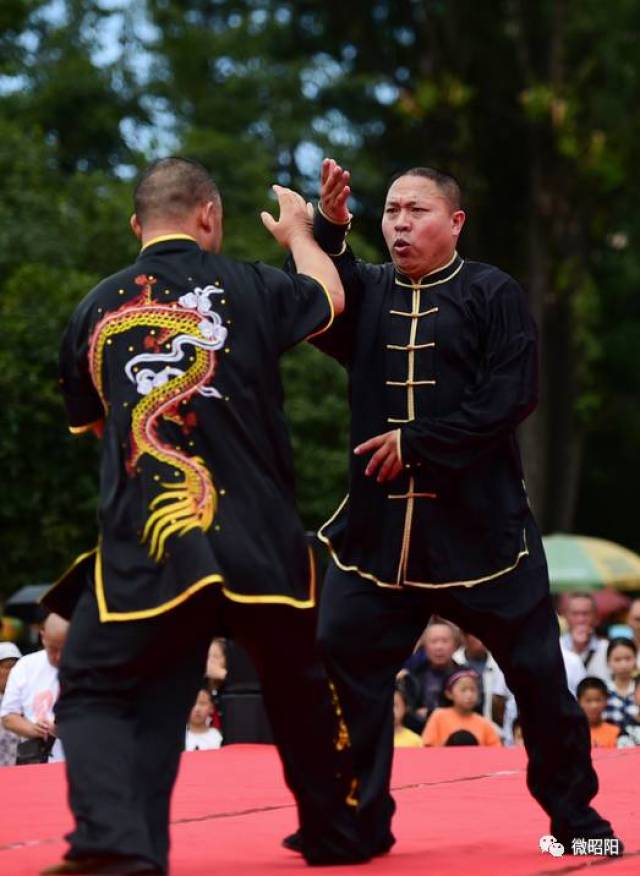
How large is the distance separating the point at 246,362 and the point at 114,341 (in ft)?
1.07

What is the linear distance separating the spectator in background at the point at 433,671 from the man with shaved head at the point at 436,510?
236 inches

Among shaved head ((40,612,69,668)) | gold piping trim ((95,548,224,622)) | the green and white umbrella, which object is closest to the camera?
gold piping trim ((95,548,224,622))

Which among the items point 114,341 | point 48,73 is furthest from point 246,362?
point 48,73

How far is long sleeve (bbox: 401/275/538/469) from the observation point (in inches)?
197

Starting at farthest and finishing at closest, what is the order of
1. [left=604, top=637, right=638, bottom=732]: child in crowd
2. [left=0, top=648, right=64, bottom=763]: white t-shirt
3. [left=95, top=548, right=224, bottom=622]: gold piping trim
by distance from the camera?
[left=604, top=637, right=638, bottom=732]: child in crowd, [left=0, top=648, right=64, bottom=763]: white t-shirt, [left=95, top=548, right=224, bottom=622]: gold piping trim

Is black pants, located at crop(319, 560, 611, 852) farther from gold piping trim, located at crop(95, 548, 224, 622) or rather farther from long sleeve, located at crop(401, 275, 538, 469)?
gold piping trim, located at crop(95, 548, 224, 622)

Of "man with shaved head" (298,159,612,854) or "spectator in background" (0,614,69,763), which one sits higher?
"man with shaved head" (298,159,612,854)

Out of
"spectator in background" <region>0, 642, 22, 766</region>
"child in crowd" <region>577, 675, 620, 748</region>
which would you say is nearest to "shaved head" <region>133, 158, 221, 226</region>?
"spectator in background" <region>0, 642, 22, 766</region>

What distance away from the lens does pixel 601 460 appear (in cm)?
3369

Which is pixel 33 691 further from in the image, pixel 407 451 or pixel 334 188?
pixel 334 188

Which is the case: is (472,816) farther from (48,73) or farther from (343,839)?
(48,73)

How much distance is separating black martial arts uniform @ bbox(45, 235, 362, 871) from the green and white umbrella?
15.0 metres

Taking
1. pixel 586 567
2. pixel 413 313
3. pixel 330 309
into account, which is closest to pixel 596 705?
pixel 413 313

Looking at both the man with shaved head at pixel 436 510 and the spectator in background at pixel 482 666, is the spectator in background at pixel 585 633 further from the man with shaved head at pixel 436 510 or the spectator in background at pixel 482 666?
the man with shaved head at pixel 436 510
